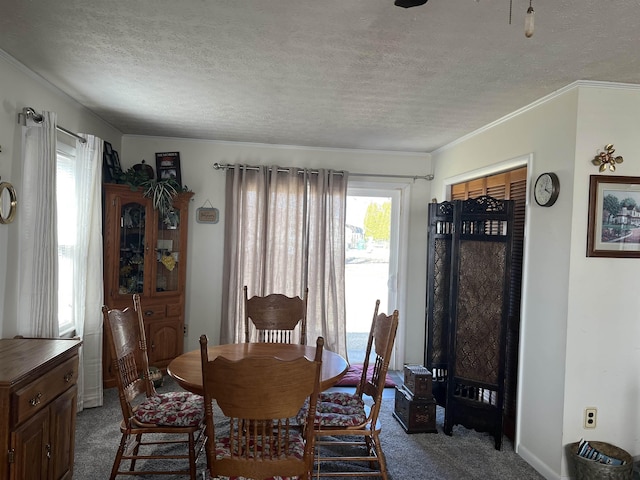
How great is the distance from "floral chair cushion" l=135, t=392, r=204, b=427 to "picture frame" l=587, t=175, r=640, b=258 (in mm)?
2478

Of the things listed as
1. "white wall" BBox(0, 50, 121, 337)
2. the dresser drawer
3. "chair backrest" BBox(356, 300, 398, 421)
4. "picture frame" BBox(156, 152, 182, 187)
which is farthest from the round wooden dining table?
"picture frame" BBox(156, 152, 182, 187)

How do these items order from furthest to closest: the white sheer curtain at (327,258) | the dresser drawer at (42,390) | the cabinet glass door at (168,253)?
the white sheer curtain at (327,258) → the cabinet glass door at (168,253) → the dresser drawer at (42,390)

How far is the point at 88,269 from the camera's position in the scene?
11.1 ft

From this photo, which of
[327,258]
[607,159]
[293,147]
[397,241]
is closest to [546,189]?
[607,159]

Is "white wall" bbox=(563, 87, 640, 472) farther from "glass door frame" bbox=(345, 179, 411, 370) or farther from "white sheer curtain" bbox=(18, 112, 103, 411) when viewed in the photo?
"white sheer curtain" bbox=(18, 112, 103, 411)

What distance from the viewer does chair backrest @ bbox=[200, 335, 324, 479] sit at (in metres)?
1.65

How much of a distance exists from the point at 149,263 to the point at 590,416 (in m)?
3.68

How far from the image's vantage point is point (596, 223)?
2.51 metres

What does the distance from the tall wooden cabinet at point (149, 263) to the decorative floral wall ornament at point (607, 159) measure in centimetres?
339

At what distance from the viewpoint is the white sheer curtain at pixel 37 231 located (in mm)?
2582

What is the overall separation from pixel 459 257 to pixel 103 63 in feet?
8.78

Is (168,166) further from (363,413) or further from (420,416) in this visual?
(420,416)

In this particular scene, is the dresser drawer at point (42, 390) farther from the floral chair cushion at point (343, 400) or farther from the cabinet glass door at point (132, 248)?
the cabinet glass door at point (132, 248)

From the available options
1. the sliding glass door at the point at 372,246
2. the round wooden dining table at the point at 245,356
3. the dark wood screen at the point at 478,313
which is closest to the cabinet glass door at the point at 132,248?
the round wooden dining table at the point at 245,356
